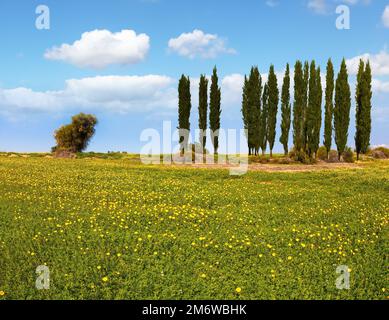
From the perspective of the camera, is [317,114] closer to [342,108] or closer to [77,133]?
[342,108]

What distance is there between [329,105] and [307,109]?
12.3 ft

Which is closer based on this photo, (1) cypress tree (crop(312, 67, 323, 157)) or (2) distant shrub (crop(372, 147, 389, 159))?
(1) cypress tree (crop(312, 67, 323, 157))

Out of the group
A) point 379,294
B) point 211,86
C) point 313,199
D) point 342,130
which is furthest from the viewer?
point 211,86

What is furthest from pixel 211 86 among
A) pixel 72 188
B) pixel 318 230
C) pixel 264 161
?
pixel 318 230

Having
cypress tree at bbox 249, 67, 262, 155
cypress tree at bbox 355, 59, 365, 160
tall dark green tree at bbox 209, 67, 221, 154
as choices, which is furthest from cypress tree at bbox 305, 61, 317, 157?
tall dark green tree at bbox 209, 67, 221, 154

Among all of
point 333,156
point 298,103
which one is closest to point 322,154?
point 333,156

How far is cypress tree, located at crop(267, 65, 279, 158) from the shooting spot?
64438 millimetres

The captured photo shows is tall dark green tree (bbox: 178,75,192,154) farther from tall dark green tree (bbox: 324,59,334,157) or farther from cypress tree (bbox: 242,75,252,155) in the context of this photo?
tall dark green tree (bbox: 324,59,334,157)

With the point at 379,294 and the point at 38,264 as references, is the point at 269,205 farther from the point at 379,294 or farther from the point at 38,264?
the point at 38,264

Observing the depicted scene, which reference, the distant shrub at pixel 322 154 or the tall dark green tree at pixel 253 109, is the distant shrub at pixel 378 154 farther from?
the tall dark green tree at pixel 253 109

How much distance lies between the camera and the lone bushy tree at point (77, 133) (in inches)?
2793
